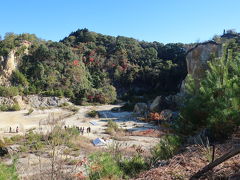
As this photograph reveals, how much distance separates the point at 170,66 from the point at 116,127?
22548 mm

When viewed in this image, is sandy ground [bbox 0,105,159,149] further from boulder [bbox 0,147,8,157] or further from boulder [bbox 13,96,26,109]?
boulder [bbox 0,147,8,157]

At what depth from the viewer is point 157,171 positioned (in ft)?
9.36

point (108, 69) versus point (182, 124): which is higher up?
point (108, 69)

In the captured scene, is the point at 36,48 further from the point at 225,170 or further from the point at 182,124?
the point at 225,170

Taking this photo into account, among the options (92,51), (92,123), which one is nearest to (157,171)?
(92,123)

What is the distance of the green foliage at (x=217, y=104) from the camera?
3.82 meters

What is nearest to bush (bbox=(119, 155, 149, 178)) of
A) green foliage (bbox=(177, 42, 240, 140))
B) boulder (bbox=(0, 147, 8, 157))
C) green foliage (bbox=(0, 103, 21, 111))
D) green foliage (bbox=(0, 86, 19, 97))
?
green foliage (bbox=(177, 42, 240, 140))

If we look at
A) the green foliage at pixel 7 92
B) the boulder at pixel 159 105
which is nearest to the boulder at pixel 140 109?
the boulder at pixel 159 105

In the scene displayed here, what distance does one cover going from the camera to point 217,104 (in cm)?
405

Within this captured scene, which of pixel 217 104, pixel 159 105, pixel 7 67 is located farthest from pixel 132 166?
pixel 7 67

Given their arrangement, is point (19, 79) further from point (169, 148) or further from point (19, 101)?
point (169, 148)

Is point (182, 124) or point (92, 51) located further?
point (92, 51)

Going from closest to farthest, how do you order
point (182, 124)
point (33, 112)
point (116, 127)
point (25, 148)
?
point (182, 124)
point (25, 148)
point (116, 127)
point (33, 112)

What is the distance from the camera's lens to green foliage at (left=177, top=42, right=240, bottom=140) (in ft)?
12.5
